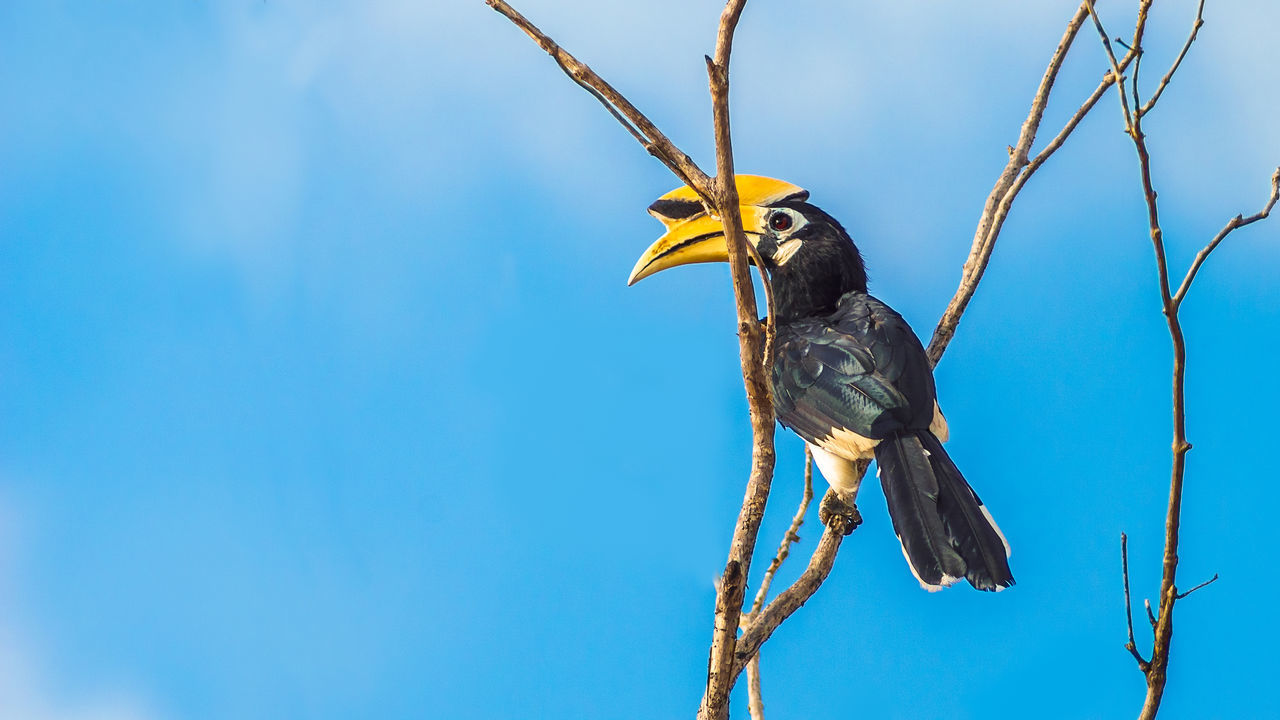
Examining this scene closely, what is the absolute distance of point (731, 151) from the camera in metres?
2.10

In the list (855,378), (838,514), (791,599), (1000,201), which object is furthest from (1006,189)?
(791,599)

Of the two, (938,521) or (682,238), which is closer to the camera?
(938,521)

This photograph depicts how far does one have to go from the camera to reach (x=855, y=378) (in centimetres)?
346

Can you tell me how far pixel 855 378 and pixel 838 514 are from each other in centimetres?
45

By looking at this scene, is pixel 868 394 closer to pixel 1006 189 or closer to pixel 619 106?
pixel 1006 189

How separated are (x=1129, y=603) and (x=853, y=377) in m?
1.26

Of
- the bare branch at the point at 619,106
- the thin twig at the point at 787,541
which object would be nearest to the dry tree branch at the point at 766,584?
the thin twig at the point at 787,541

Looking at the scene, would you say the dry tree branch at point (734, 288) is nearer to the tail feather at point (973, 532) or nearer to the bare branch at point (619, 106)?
the bare branch at point (619, 106)

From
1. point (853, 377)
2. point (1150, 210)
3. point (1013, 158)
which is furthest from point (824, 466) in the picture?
point (1150, 210)

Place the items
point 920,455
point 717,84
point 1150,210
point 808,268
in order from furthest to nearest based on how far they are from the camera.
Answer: point 808,268, point 920,455, point 1150,210, point 717,84

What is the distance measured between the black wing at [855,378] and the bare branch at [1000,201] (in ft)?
0.57

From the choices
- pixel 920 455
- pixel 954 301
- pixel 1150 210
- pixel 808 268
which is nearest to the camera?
pixel 1150 210

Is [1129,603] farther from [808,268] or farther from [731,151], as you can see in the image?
[808,268]

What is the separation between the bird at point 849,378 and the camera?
2.92 metres
